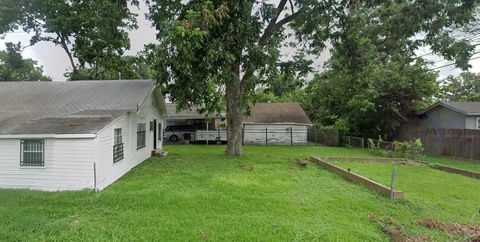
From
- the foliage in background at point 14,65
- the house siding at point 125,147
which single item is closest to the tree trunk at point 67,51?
the foliage in background at point 14,65

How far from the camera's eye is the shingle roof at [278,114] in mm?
26234

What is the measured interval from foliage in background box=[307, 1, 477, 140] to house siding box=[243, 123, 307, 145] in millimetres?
3231

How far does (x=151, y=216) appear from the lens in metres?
6.23

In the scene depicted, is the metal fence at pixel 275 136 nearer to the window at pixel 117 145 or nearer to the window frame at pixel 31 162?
the window at pixel 117 145

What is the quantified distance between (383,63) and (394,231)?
21.9 meters

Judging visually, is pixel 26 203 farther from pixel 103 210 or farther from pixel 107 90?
pixel 107 90

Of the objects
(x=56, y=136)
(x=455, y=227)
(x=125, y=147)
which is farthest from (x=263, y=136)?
(x=455, y=227)

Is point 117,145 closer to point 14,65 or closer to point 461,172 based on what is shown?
point 461,172

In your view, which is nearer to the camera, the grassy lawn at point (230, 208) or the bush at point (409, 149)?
the grassy lawn at point (230, 208)

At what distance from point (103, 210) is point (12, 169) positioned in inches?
162

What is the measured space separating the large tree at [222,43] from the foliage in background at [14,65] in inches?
759

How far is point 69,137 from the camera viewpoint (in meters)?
8.52

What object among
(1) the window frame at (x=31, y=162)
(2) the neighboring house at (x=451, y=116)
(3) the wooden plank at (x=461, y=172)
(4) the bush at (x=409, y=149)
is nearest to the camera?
(1) the window frame at (x=31, y=162)

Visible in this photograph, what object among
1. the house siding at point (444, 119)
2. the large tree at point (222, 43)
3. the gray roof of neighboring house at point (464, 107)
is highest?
the large tree at point (222, 43)
